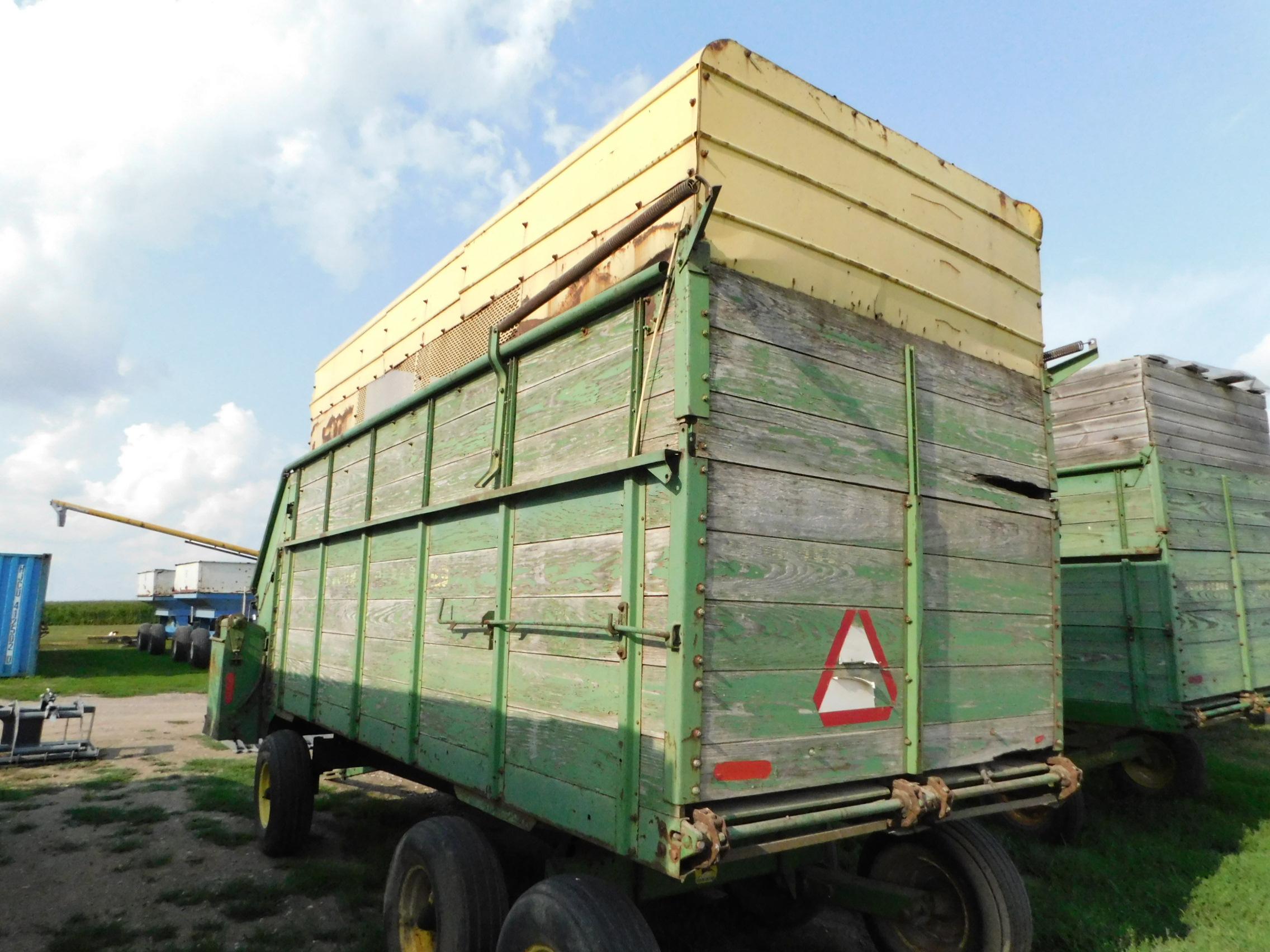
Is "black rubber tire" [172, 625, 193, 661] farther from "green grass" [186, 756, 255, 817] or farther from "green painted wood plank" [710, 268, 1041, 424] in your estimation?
"green painted wood plank" [710, 268, 1041, 424]

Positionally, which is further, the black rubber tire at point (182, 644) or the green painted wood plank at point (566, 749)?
the black rubber tire at point (182, 644)

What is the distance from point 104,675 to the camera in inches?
677

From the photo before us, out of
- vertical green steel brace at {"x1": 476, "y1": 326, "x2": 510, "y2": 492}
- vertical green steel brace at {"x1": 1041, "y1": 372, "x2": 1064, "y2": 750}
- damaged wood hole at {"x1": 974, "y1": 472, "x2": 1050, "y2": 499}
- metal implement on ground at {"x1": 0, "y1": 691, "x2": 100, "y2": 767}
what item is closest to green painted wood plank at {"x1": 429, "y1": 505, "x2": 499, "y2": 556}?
vertical green steel brace at {"x1": 476, "y1": 326, "x2": 510, "y2": 492}

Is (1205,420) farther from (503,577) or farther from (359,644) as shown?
(359,644)

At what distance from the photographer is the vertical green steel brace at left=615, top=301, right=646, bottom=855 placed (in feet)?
7.80

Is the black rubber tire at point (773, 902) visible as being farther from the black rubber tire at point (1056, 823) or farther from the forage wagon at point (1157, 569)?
the forage wagon at point (1157, 569)

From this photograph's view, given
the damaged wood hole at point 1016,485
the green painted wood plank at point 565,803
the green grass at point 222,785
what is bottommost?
the green grass at point 222,785

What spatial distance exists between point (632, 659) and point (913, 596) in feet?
3.75

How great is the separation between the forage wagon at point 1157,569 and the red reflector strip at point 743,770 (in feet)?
14.2

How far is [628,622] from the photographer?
2471 mm

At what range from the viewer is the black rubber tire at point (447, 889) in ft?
9.77

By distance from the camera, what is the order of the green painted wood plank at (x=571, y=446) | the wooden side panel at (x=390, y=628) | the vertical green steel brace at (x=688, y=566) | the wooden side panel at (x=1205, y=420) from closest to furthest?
the vertical green steel brace at (x=688, y=566)
the green painted wood plank at (x=571, y=446)
the wooden side panel at (x=390, y=628)
the wooden side panel at (x=1205, y=420)

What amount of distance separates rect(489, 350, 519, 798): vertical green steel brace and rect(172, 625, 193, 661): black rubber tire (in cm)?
2002

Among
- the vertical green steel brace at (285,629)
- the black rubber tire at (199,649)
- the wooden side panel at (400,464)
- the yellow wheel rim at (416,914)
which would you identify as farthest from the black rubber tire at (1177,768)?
the black rubber tire at (199,649)
